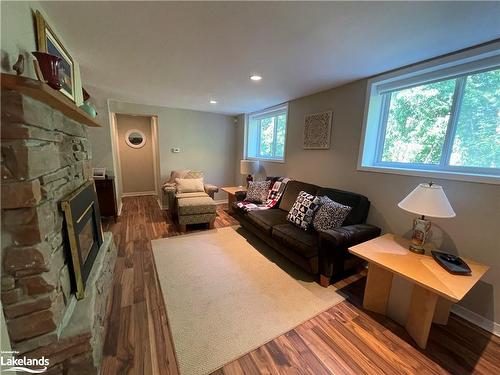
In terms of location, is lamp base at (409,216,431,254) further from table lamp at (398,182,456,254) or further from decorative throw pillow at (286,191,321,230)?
decorative throw pillow at (286,191,321,230)

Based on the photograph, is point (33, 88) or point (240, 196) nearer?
point (33, 88)

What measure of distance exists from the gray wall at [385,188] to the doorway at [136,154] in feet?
12.7

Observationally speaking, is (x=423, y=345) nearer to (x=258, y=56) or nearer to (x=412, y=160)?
(x=412, y=160)

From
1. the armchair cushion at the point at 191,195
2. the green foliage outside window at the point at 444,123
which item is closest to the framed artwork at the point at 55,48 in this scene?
the armchair cushion at the point at 191,195

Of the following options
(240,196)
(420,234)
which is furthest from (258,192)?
(420,234)

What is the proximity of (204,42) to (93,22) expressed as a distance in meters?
0.78

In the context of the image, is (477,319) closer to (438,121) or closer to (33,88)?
(438,121)

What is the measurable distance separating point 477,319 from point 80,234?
331 centimetres

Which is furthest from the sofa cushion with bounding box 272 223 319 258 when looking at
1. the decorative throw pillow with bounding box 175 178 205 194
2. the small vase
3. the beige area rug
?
the small vase

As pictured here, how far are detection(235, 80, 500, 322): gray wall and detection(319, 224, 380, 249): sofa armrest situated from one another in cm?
33

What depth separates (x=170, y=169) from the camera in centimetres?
467

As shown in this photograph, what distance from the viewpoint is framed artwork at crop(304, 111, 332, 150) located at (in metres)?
2.92

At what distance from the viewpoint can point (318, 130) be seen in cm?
306

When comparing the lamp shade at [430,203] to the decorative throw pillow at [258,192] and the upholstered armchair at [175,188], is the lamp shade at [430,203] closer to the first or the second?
the decorative throw pillow at [258,192]
